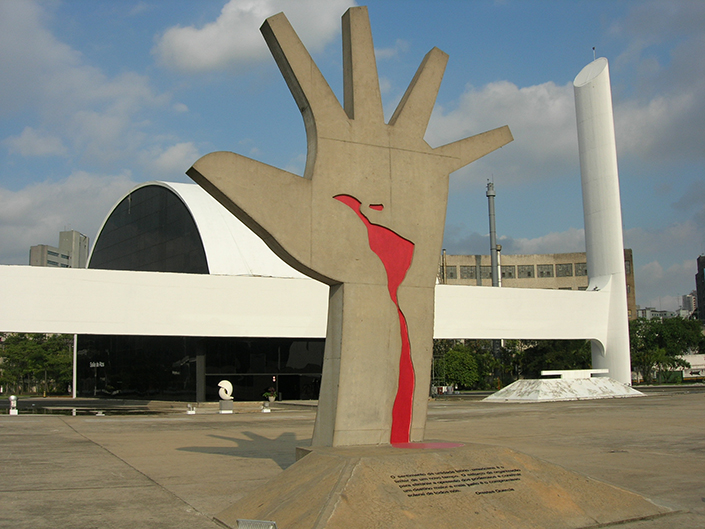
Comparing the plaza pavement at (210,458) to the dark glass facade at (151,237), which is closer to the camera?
the plaza pavement at (210,458)

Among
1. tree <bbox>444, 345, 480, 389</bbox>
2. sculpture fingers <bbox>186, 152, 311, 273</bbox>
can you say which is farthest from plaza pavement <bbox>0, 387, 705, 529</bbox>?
tree <bbox>444, 345, 480, 389</bbox>

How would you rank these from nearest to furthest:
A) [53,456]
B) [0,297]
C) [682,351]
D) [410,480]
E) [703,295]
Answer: [410,480]
[53,456]
[0,297]
[682,351]
[703,295]

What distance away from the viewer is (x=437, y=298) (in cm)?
3838

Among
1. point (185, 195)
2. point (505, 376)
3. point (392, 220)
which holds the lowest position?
point (505, 376)

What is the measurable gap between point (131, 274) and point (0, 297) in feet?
18.4

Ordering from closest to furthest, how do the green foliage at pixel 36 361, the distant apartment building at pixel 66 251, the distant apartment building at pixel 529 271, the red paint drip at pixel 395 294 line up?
the red paint drip at pixel 395 294, the green foliage at pixel 36 361, the distant apartment building at pixel 529 271, the distant apartment building at pixel 66 251

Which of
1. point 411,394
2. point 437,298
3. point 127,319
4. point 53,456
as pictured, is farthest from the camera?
point 437,298

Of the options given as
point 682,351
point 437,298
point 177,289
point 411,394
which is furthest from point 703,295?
point 411,394

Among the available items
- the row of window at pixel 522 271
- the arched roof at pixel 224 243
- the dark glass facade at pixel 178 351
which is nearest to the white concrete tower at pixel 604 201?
the dark glass facade at pixel 178 351

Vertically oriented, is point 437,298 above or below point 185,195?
below

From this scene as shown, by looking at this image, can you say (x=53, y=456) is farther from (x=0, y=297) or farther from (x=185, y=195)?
(x=185, y=195)

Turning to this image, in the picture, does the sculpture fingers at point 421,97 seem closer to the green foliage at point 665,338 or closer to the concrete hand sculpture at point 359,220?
the concrete hand sculpture at point 359,220

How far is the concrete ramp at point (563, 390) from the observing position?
3547 centimetres

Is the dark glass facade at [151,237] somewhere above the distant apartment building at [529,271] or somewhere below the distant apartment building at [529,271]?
below
